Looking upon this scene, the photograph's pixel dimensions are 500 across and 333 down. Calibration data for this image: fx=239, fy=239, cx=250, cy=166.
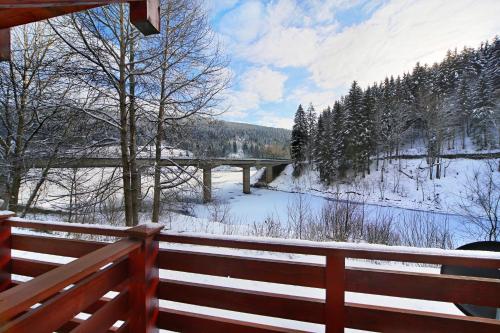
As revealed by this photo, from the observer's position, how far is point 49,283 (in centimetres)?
102

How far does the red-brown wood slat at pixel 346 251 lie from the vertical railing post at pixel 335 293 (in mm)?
65

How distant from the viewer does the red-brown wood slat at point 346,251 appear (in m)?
1.34

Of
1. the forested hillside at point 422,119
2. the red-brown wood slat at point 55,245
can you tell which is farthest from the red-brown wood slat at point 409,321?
the forested hillside at point 422,119

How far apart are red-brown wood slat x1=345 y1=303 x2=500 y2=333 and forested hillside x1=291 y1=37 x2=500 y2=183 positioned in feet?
85.8

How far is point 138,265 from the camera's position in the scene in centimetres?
160

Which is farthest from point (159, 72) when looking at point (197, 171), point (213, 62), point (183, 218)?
point (183, 218)

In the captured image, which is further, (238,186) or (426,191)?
(238,186)

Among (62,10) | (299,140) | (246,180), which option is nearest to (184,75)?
(62,10)

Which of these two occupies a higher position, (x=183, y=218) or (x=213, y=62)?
(x=213, y=62)

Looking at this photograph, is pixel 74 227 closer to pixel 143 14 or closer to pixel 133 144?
pixel 143 14

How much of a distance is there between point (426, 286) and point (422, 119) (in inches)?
1241

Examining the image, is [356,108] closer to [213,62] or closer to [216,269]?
[213,62]

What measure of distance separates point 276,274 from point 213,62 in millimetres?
6243

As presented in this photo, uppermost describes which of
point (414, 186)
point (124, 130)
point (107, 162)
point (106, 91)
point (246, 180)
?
point (106, 91)
